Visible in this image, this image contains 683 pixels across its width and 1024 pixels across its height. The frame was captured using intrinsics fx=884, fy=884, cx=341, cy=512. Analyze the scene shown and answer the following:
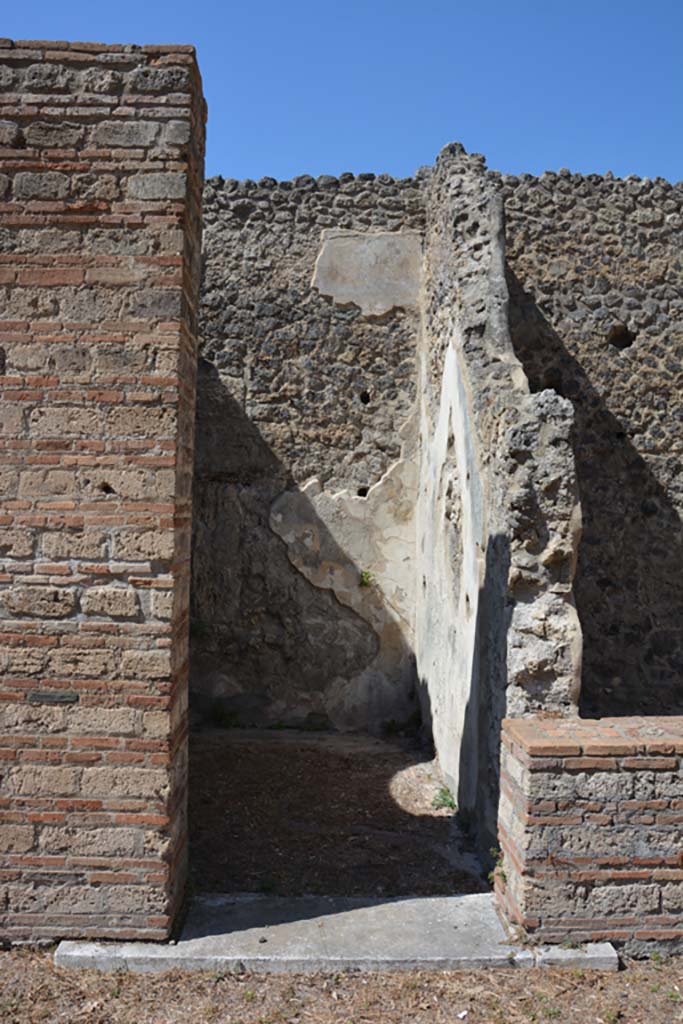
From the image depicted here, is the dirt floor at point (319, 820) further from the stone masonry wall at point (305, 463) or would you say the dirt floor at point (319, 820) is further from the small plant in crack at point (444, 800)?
the stone masonry wall at point (305, 463)

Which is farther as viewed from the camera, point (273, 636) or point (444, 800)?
point (273, 636)

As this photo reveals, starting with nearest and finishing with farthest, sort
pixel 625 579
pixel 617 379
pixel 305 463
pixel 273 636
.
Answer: pixel 625 579 < pixel 617 379 < pixel 273 636 < pixel 305 463

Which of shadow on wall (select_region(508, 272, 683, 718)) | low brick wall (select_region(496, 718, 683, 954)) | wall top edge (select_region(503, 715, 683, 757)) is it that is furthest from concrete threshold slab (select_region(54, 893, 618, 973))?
shadow on wall (select_region(508, 272, 683, 718))

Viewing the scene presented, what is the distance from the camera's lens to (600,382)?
7.61 m

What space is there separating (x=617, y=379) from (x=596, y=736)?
457 centimetres

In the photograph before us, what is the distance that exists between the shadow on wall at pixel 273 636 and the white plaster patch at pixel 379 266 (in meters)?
1.94

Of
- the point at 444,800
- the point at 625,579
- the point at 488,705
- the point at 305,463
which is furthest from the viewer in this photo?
the point at 305,463

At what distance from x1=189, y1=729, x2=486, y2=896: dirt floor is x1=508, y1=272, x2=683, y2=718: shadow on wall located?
176 cm

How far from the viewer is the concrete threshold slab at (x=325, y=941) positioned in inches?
139

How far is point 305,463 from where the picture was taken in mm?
8008

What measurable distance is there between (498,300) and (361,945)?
3739 millimetres

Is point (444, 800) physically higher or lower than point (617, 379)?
lower

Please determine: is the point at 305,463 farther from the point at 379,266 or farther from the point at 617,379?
the point at 617,379

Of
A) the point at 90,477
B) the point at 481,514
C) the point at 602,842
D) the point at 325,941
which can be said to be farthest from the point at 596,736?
the point at 90,477
